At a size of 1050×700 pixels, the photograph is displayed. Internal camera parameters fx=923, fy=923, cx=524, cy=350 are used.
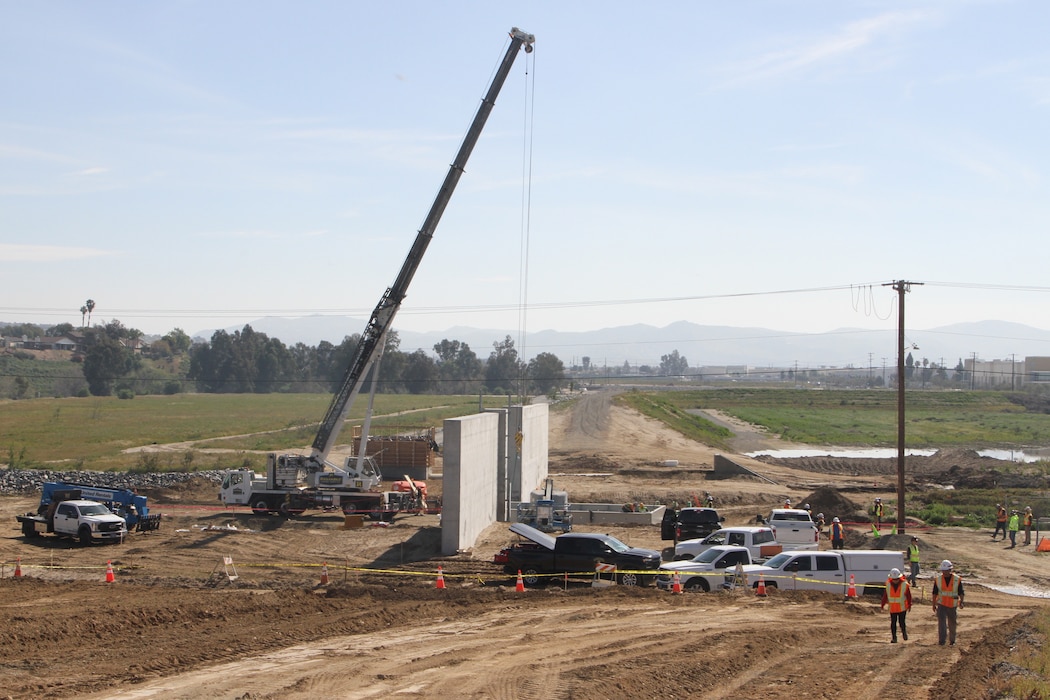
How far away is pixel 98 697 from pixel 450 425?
1736cm

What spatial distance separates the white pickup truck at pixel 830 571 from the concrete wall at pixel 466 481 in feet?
33.0

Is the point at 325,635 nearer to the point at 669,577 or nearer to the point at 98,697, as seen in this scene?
the point at 98,697

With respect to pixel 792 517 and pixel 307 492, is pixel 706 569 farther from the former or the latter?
pixel 307 492

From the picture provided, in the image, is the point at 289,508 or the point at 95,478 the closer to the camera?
the point at 289,508

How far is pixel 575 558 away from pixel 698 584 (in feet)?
11.1

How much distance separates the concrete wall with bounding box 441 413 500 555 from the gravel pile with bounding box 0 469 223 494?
21709mm

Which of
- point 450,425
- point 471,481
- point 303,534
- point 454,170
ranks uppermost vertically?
point 454,170

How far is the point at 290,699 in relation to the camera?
13.7m

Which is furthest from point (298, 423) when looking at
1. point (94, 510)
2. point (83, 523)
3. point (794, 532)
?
point (794, 532)

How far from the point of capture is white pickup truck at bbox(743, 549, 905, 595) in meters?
23.8

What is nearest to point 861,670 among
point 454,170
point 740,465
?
point 454,170

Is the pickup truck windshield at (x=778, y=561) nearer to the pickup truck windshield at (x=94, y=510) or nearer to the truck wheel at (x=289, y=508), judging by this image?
the truck wheel at (x=289, y=508)

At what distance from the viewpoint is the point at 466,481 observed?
31297 mm

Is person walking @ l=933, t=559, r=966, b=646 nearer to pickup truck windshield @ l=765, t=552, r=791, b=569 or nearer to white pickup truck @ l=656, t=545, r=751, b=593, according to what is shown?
pickup truck windshield @ l=765, t=552, r=791, b=569
